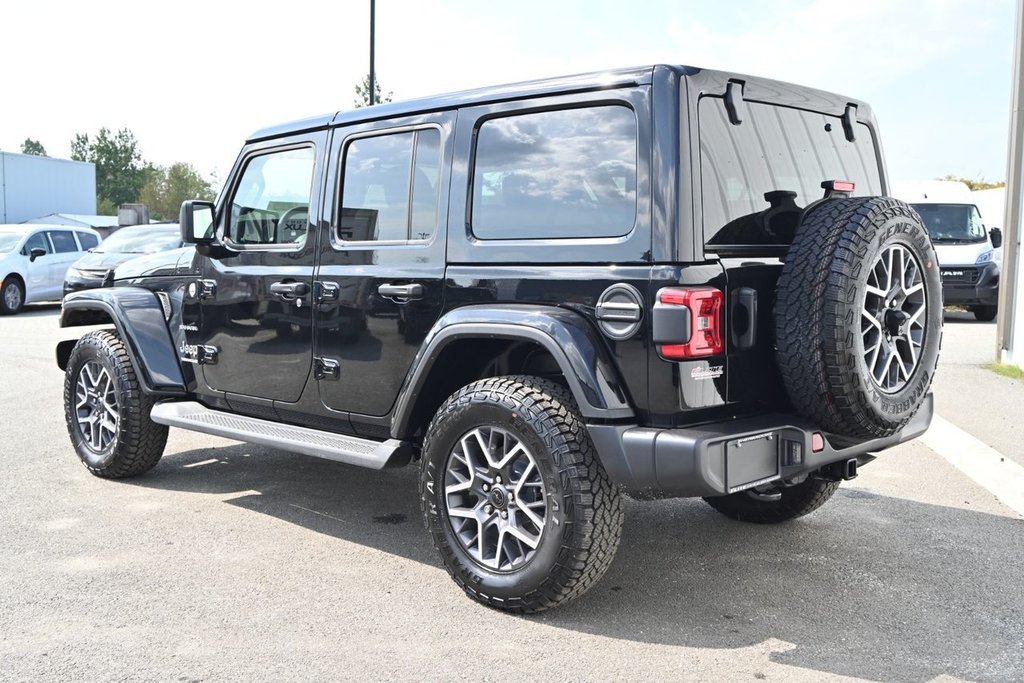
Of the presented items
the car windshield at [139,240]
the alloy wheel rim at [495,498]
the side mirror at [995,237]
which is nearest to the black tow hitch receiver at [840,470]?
the alloy wheel rim at [495,498]

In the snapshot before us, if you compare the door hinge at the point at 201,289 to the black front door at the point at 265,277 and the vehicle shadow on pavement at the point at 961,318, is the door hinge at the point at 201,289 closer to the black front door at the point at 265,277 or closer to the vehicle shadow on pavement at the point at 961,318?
the black front door at the point at 265,277

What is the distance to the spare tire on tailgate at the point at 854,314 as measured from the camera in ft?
11.5

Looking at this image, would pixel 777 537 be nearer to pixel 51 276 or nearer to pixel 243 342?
pixel 243 342

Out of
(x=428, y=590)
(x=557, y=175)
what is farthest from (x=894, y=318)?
(x=428, y=590)

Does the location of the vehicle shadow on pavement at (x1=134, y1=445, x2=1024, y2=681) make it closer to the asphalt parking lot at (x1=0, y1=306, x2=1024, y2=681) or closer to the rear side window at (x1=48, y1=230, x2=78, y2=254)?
the asphalt parking lot at (x1=0, y1=306, x2=1024, y2=681)

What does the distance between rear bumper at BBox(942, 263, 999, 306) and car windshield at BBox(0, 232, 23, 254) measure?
16645mm

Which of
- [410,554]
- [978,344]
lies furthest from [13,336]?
[978,344]

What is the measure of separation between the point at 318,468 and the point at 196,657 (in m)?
2.93

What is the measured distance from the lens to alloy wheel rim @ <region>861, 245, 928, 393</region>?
3672mm

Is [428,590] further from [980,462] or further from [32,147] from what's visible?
[32,147]

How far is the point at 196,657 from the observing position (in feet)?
11.3

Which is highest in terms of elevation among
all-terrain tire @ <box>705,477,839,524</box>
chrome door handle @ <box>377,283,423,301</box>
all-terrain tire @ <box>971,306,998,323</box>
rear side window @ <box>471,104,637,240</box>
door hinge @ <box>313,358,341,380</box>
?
rear side window @ <box>471,104,637,240</box>

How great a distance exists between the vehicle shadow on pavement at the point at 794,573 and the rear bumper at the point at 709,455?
0.60 meters

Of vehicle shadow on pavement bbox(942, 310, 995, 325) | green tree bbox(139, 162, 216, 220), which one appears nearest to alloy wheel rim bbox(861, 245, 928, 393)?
vehicle shadow on pavement bbox(942, 310, 995, 325)
